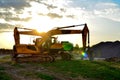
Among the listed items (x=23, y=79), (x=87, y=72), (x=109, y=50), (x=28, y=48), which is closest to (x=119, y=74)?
(x=87, y=72)

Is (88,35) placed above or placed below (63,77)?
above

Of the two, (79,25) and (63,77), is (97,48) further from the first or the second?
(63,77)

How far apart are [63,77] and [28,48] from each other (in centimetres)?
1519

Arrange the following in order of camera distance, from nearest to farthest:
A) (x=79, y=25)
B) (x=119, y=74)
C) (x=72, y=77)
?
1. (x=72, y=77)
2. (x=119, y=74)
3. (x=79, y=25)

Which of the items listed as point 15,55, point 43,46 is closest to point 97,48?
point 43,46

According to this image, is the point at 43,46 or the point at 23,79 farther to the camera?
the point at 43,46

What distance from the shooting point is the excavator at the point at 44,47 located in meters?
37.3

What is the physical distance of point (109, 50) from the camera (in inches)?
2117

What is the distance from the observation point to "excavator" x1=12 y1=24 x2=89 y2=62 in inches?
1468

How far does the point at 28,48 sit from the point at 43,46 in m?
3.17

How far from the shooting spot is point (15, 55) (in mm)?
37344

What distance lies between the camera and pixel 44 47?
1615 inches

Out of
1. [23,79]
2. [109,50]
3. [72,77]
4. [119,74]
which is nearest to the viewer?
[23,79]

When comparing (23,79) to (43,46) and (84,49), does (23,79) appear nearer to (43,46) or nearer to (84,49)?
(84,49)
